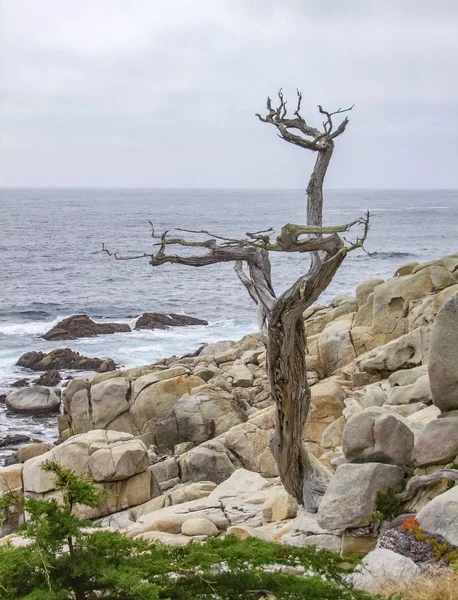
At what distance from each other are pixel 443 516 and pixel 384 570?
150 centimetres

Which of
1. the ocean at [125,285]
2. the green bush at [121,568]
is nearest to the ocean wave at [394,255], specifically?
the ocean at [125,285]

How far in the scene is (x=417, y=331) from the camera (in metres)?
24.8

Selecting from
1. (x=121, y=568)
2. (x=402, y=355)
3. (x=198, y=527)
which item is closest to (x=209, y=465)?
(x=198, y=527)

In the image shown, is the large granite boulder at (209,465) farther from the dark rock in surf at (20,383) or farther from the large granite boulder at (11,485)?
the dark rock in surf at (20,383)

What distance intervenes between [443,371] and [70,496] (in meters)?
9.31

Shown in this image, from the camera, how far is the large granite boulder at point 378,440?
13.7 metres

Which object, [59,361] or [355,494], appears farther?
[59,361]

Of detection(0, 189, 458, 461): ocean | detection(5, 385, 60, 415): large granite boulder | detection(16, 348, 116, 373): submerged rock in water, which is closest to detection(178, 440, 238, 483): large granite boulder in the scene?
detection(0, 189, 458, 461): ocean

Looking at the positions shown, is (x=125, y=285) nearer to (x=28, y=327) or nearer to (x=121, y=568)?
(x=28, y=327)

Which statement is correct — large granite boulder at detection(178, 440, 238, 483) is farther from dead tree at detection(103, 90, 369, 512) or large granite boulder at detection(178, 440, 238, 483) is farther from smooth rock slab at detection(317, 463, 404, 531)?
smooth rock slab at detection(317, 463, 404, 531)

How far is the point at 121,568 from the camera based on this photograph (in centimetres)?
743

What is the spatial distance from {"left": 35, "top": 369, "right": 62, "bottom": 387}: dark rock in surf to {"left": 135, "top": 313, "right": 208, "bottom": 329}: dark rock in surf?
504 inches

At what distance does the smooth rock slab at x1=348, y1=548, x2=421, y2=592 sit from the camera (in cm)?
1020

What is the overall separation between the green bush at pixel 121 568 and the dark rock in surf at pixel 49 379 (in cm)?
3083
